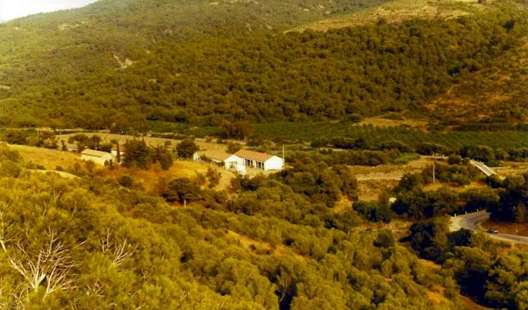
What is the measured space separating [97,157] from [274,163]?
12.1m

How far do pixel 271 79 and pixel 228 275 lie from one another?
58.8 m

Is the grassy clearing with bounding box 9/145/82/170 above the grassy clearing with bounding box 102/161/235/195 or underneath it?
above

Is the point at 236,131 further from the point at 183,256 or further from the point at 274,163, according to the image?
the point at 183,256

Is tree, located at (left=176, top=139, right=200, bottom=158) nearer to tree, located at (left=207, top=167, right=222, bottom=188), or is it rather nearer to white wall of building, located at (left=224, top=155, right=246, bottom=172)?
white wall of building, located at (left=224, top=155, right=246, bottom=172)

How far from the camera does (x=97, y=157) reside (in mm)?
32500

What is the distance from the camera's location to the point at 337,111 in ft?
201

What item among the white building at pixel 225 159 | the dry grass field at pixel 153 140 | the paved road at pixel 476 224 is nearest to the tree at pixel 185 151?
the white building at pixel 225 159

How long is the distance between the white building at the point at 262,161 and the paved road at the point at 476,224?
13.4m

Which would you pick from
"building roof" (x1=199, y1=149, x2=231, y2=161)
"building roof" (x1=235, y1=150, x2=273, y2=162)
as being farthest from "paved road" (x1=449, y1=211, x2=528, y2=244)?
"building roof" (x1=199, y1=149, x2=231, y2=161)

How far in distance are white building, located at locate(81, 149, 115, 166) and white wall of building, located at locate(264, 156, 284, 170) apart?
10.3 metres

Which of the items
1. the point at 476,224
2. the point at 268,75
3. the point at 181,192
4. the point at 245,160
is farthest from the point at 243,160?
the point at 268,75

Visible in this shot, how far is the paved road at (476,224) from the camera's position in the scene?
25.3 meters

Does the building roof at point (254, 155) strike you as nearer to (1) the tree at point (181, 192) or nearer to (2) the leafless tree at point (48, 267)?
(1) the tree at point (181, 192)

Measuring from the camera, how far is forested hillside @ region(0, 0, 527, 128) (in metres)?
62.4
